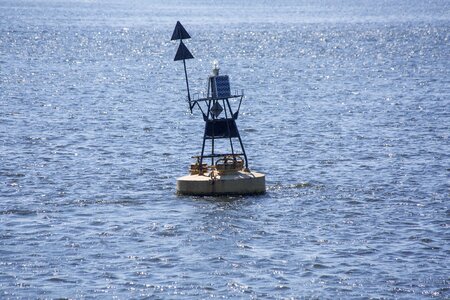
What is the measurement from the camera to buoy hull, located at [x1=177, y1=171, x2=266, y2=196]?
42.1 metres

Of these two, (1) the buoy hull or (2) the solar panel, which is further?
(2) the solar panel

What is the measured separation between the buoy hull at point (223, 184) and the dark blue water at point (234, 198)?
1.21 ft

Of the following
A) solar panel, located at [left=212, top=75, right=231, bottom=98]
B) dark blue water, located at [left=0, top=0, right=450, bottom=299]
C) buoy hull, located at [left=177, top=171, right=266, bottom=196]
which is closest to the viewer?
dark blue water, located at [left=0, top=0, right=450, bottom=299]

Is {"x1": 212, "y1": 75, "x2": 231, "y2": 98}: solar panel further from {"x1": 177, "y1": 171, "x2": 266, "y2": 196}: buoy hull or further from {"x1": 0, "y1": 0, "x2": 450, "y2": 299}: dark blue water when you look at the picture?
{"x1": 0, "y1": 0, "x2": 450, "y2": 299}: dark blue water

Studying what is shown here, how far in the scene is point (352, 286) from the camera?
Answer: 32.8 metres

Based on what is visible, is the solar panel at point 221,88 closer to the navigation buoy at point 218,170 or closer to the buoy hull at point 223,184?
the navigation buoy at point 218,170

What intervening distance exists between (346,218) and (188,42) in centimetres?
11779

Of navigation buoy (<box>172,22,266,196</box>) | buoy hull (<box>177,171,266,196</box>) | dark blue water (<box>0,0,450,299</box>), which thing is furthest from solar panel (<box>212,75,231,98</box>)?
dark blue water (<box>0,0,450,299</box>)

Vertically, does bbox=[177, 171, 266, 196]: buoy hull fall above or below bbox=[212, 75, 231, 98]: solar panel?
below

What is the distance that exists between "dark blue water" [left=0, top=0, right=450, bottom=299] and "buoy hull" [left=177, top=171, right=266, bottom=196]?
37cm

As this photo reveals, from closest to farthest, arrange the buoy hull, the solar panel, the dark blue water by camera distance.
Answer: the dark blue water
the buoy hull
the solar panel

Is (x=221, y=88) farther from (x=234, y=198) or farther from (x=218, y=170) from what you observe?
(x=234, y=198)

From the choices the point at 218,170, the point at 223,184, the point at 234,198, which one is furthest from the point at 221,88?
the point at 234,198

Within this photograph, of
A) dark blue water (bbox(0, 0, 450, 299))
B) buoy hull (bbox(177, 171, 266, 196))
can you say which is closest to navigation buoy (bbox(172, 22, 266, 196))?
buoy hull (bbox(177, 171, 266, 196))
